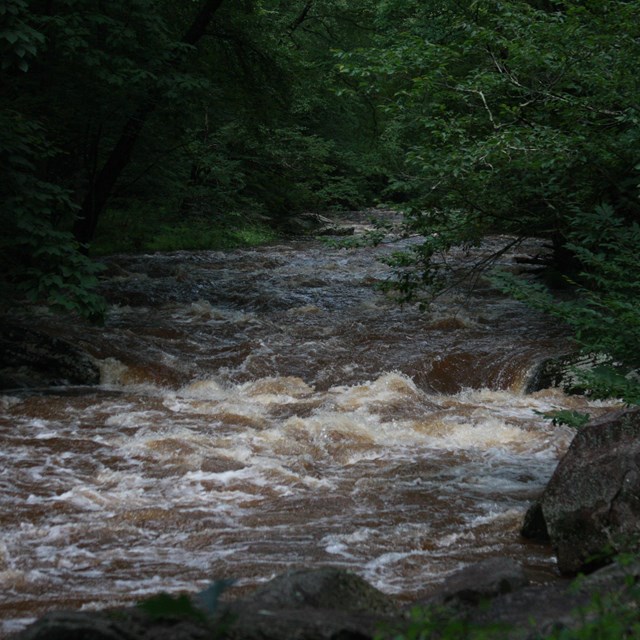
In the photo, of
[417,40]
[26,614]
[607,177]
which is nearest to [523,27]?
[417,40]

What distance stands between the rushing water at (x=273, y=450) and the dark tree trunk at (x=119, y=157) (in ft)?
4.65

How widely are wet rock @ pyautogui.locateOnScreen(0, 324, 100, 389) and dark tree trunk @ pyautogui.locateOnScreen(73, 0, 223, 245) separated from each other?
115 inches

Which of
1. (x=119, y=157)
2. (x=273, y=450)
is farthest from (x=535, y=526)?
(x=119, y=157)

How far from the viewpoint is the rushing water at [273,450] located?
470 centimetres

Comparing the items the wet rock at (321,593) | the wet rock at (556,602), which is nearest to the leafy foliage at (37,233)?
the wet rock at (321,593)

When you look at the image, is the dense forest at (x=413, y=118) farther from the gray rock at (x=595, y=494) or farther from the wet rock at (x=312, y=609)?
the wet rock at (x=312, y=609)

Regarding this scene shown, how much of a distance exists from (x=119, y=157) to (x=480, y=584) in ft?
36.8

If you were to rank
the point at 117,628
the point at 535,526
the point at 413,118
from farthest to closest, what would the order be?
the point at 413,118 < the point at 535,526 < the point at 117,628

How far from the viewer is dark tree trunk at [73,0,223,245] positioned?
1238 cm

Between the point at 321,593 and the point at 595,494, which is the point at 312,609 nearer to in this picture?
the point at 321,593

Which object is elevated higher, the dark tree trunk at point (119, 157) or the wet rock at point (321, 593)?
the dark tree trunk at point (119, 157)

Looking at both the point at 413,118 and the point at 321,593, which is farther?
the point at 413,118

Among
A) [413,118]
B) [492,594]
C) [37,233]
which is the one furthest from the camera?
[413,118]

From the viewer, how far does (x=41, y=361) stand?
9.45 metres
